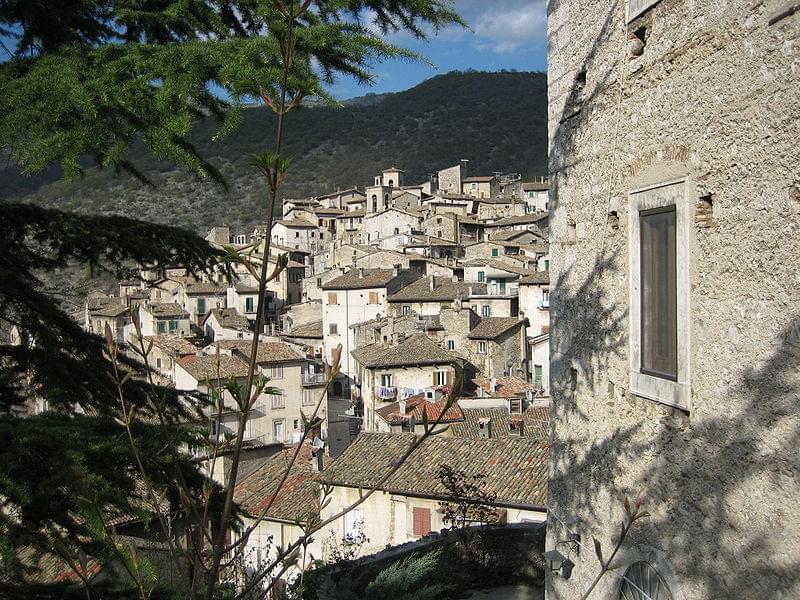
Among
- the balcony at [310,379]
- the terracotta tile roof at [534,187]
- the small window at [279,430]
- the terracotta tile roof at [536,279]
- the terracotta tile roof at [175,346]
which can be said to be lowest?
the small window at [279,430]

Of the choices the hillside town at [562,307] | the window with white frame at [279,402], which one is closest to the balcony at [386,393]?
the window with white frame at [279,402]

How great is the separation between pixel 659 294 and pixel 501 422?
2132 centimetres

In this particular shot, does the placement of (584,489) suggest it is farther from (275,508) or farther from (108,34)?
(275,508)

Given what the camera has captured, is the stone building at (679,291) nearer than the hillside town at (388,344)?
Yes

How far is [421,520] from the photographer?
1653 cm

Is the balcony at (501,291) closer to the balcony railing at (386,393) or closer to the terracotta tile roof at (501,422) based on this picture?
the balcony railing at (386,393)

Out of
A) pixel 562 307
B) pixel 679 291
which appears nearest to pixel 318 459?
pixel 562 307

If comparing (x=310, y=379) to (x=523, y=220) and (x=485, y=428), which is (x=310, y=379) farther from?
(x=523, y=220)

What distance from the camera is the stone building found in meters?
3.10

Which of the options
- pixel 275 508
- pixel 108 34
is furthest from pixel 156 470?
pixel 275 508

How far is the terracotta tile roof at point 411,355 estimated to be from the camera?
114 feet

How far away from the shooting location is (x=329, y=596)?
565 centimetres

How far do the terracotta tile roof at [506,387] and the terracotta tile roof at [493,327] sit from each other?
382cm

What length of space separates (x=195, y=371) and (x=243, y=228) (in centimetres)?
5592
